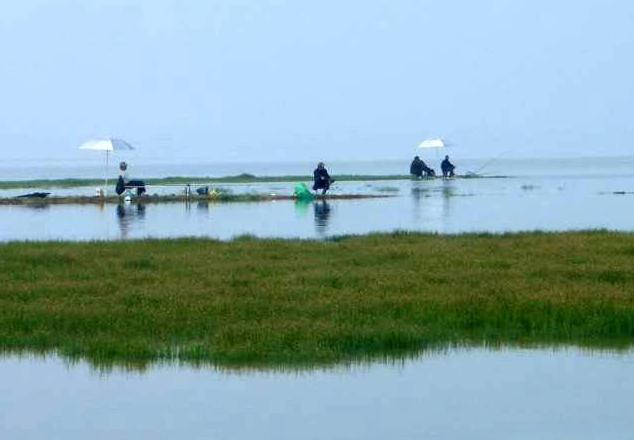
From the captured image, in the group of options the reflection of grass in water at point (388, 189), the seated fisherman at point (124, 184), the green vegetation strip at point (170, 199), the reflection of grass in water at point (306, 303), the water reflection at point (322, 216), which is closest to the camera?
the reflection of grass in water at point (306, 303)

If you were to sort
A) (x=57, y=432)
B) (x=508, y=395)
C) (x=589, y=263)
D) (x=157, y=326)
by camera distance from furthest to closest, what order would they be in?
(x=589, y=263) < (x=157, y=326) < (x=508, y=395) < (x=57, y=432)

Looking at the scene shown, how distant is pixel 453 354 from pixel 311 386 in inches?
78.3

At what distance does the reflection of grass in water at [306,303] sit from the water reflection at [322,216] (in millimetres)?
9164

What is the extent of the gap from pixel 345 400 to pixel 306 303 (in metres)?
3.98

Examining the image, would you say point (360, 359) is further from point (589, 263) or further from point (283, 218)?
point (283, 218)

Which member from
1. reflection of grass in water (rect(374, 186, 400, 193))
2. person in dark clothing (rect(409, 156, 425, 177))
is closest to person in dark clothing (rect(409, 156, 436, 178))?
→ person in dark clothing (rect(409, 156, 425, 177))

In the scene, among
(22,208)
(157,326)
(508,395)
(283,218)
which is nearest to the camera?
(508,395)

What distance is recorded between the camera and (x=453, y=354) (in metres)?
15.4

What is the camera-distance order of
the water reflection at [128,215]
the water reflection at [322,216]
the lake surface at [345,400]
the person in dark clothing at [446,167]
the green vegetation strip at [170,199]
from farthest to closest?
the person in dark clothing at [446,167]
the green vegetation strip at [170,199]
the water reflection at [128,215]
the water reflection at [322,216]
the lake surface at [345,400]

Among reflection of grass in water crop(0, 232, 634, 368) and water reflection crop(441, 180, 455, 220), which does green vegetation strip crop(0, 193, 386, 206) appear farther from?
reflection of grass in water crop(0, 232, 634, 368)

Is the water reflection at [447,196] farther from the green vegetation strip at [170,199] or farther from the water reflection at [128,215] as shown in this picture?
the water reflection at [128,215]

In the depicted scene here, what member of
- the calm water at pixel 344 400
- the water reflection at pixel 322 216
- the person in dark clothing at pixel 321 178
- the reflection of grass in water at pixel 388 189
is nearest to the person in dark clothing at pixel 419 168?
the reflection of grass in water at pixel 388 189

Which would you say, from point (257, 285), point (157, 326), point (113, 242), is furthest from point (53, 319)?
point (113, 242)

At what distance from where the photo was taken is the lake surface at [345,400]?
1231 centimetres
